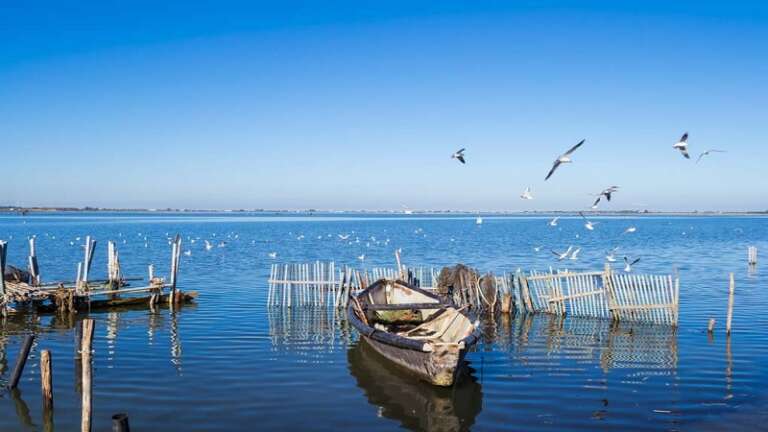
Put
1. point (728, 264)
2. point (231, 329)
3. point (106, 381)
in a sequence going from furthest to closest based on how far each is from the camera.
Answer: point (728, 264) < point (231, 329) < point (106, 381)

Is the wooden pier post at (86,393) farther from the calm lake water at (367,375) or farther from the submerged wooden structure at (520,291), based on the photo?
the submerged wooden structure at (520,291)

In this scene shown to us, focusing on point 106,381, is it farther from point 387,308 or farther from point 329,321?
point 329,321

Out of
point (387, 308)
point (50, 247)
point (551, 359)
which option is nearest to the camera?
point (551, 359)

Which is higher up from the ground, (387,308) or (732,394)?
(387,308)

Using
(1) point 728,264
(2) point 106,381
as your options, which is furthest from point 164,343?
(1) point 728,264

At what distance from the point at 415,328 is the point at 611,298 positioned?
698 cm

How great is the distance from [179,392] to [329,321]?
848cm

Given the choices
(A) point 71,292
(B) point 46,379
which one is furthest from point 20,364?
(A) point 71,292

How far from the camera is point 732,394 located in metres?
12.2

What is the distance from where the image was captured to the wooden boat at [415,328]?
12055mm

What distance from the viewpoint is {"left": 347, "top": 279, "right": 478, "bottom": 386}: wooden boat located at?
12.1 metres

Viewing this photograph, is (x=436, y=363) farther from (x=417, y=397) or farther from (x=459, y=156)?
(x=459, y=156)

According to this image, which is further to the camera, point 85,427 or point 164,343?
point 164,343

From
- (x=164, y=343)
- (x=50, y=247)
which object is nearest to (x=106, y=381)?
(x=164, y=343)
